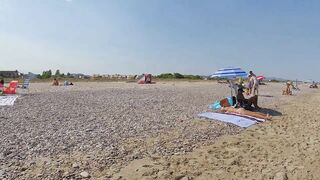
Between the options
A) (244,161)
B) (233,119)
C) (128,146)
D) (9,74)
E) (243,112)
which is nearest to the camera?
(244,161)

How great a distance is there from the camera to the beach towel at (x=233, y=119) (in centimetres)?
1125

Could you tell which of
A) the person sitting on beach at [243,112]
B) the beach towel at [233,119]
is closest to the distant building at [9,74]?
the person sitting on beach at [243,112]

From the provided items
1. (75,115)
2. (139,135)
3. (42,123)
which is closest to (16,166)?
(139,135)

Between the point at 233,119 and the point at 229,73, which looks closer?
the point at 233,119

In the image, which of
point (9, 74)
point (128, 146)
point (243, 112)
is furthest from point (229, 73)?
point (9, 74)

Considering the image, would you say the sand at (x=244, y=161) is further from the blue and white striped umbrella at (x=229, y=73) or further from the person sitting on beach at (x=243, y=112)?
the blue and white striped umbrella at (x=229, y=73)

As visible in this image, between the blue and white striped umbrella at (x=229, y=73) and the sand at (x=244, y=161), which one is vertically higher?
the blue and white striped umbrella at (x=229, y=73)

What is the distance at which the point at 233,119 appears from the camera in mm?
11789

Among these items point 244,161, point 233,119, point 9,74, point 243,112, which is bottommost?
point 244,161

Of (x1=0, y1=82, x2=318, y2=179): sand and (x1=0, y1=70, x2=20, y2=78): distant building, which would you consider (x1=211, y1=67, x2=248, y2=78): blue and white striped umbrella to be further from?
(x1=0, y1=70, x2=20, y2=78): distant building

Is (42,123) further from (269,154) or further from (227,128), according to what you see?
(269,154)

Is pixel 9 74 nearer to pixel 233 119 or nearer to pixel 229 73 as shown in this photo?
pixel 229 73

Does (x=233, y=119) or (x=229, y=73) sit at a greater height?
(x=229, y=73)

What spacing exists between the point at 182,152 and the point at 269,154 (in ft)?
6.35
